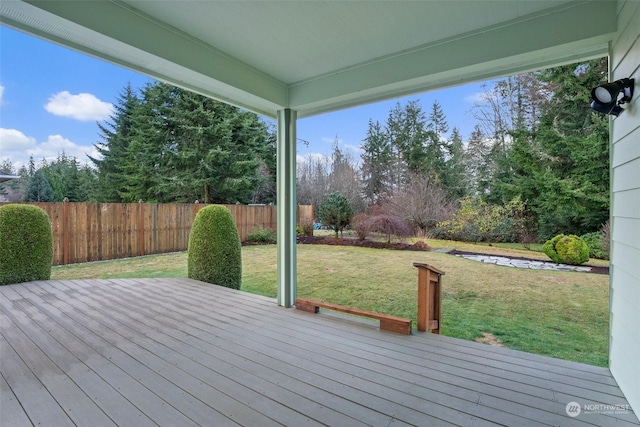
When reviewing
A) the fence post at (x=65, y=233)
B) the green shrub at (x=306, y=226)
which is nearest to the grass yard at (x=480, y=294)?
the fence post at (x=65, y=233)

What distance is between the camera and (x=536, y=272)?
3.56m

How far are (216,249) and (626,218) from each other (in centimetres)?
446

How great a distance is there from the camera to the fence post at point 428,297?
106 inches

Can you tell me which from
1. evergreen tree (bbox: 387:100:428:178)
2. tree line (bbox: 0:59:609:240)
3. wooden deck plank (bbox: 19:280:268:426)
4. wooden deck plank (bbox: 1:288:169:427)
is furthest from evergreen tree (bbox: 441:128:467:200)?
wooden deck plank (bbox: 1:288:169:427)

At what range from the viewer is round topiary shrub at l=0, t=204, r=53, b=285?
4273 mm

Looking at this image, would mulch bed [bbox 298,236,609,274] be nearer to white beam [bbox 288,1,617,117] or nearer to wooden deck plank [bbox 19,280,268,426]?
white beam [bbox 288,1,617,117]

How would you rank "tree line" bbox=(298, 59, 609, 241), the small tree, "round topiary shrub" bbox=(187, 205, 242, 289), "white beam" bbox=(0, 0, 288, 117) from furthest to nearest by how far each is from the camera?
1. the small tree
2. "round topiary shrub" bbox=(187, 205, 242, 289)
3. "tree line" bbox=(298, 59, 609, 241)
4. "white beam" bbox=(0, 0, 288, 117)

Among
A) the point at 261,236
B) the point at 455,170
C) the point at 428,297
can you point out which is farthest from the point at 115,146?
the point at 428,297

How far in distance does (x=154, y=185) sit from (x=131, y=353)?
9513 millimetres

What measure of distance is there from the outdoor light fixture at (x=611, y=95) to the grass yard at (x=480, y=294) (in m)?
2.05

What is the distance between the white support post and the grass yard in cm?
106

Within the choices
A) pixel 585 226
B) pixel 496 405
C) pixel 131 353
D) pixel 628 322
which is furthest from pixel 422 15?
pixel 131 353
